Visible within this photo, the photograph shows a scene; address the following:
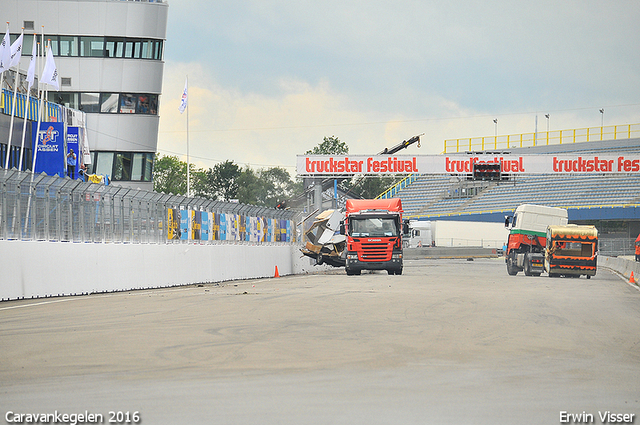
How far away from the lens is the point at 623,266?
41281 millimetres

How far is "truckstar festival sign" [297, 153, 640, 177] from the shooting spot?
2189 inches

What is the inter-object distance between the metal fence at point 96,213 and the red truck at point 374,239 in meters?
5.63

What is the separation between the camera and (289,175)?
14788 centimetres

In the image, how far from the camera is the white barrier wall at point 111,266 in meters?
18.4

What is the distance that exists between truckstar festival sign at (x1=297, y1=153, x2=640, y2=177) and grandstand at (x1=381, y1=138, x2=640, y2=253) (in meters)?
13.0

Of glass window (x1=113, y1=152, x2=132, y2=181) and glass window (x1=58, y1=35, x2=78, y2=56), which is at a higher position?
glass window (x1=58, y1=35, x2=78, y2=56)

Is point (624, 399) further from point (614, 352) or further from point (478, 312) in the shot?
point (478, 312)

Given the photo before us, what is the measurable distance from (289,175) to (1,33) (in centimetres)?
9407

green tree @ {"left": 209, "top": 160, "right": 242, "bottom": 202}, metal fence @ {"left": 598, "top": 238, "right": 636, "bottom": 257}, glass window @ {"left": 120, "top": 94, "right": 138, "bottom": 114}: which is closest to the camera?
glass window @ {"left": 120, "top": 94, "right": 138, "bottom": 114}

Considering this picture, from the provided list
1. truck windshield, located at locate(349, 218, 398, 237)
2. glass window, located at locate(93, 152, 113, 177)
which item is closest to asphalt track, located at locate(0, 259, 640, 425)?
truck windshield, located at locate(349, 218, 398, 237)

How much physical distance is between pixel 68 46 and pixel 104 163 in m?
7.86

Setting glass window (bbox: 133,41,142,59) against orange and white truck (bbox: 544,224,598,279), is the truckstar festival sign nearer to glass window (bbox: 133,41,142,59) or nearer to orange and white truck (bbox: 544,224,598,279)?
glass window (bbox: 133,41,142,59)

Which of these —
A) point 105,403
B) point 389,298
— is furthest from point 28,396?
point 389,298

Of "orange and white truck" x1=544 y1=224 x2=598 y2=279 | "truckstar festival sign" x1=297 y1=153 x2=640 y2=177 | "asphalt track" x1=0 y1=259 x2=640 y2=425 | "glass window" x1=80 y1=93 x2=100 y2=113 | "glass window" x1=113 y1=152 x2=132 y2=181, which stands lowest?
"asphalt track" x1=0 y1=259 x2=640 y2=425
